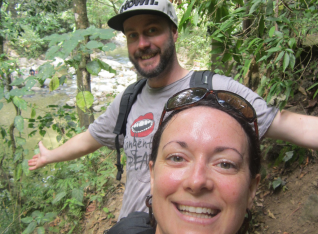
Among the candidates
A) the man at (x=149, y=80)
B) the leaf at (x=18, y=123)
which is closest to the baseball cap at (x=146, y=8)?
the man at (x=149, y=80)

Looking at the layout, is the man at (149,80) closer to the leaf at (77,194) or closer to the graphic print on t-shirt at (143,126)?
the graphic print on t-shirt at (143,126)

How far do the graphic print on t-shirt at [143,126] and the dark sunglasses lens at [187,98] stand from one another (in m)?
0.46

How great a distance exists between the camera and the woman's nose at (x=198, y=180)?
0.85 metres

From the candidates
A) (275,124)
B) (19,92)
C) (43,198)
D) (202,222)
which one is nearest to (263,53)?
(275,124)

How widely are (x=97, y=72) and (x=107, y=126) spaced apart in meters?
0.65

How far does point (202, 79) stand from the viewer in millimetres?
1529

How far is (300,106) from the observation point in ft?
9.20

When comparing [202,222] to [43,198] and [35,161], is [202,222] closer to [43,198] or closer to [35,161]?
[35,161]

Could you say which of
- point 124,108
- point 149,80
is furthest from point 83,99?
point 149,80

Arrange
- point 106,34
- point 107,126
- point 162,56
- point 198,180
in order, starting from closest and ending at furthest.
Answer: point 198,180, point 162,56, point 107,126, point 106,34

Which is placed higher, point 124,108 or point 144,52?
point 144,52

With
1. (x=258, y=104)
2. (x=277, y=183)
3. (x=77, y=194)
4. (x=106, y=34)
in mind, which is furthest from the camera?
(x=77, y=194)

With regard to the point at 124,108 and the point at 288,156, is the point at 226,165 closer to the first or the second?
the point at 124,108

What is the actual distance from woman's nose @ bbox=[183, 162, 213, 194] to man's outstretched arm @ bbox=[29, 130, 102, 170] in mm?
1301
